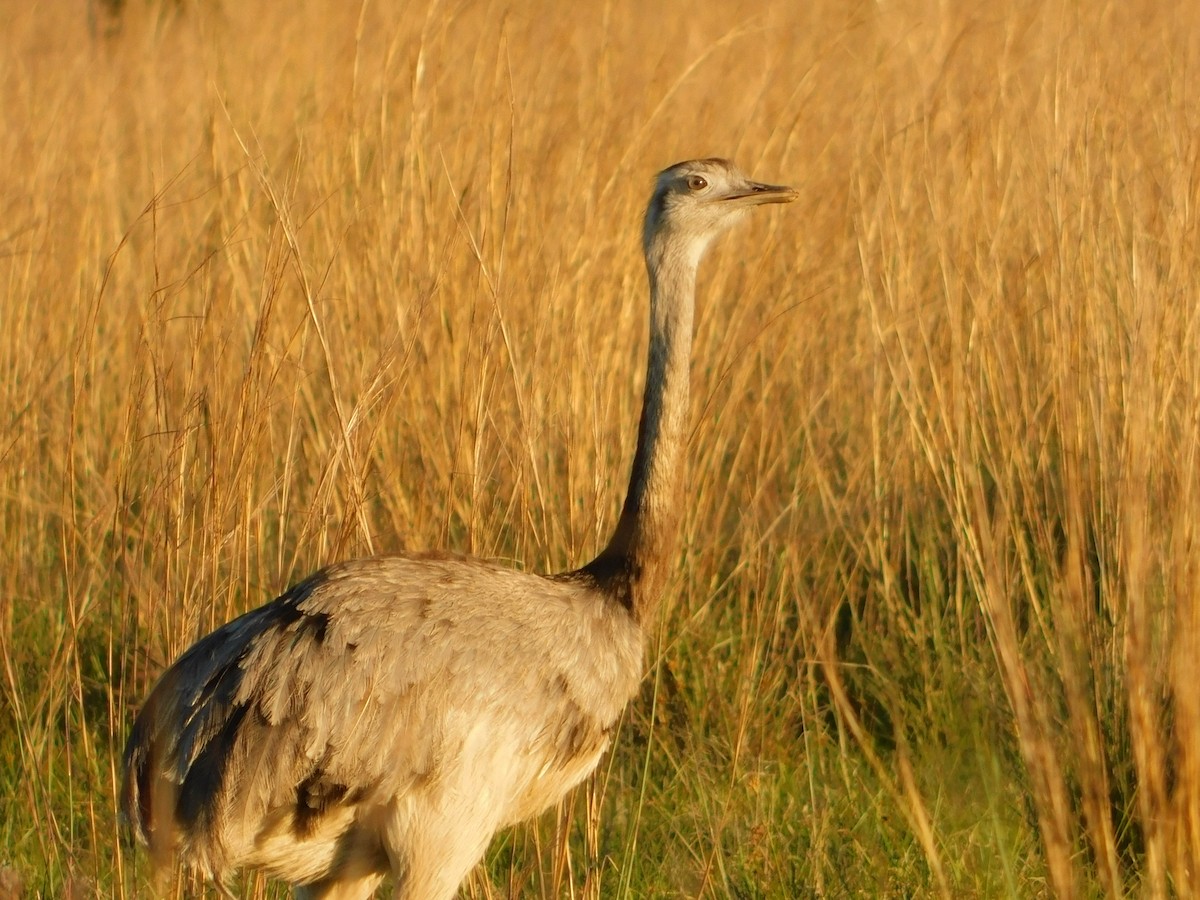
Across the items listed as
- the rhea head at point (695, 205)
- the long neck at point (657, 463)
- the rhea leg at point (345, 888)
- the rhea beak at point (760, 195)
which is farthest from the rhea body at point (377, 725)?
the rhea beak at point (760, 195)

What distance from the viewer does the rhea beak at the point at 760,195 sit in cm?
398

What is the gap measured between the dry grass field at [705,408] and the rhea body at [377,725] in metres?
0.23

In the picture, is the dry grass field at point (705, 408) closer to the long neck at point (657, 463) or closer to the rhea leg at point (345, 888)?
the rhea leg at point (345, 888)

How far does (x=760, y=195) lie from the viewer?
4008 millimetres

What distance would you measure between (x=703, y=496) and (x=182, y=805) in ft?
6.56

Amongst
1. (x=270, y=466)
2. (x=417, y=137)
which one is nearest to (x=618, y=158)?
(x=417, y=137)

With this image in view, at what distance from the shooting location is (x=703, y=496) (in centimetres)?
480

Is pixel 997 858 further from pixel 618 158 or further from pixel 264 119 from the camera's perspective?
pixel 264 119

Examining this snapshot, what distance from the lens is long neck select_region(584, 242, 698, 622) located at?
3.64m

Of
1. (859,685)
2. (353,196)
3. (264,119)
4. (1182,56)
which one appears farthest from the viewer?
(264,119)

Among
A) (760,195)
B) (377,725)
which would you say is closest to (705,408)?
(760,195)

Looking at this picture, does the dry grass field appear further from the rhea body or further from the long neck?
the long neck

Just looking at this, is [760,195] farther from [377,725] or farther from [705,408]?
[377,725]

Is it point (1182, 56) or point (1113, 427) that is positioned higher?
point (1182, 56)
